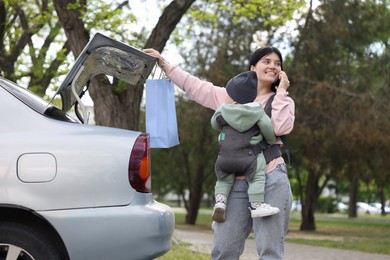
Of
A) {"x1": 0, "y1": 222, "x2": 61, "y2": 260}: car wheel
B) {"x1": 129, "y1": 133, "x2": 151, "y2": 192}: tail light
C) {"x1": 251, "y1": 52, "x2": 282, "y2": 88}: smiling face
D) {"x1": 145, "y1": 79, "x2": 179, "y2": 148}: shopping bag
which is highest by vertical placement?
{"x1": 251, "y1": 52, "x2": 282, "y2": 88}: smiling face

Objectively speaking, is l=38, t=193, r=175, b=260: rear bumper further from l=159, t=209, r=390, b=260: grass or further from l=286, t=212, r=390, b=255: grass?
l=286, t=212, r=390, b=255: grass

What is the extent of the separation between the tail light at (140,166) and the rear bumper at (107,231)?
14cm

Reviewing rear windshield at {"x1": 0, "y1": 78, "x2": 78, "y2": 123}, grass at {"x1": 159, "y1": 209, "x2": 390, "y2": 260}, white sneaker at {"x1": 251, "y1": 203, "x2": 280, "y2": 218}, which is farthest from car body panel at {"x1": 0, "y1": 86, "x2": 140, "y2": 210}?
grass at {"x1": 159, "y1": 209, "x2": 390, "y2": 260}

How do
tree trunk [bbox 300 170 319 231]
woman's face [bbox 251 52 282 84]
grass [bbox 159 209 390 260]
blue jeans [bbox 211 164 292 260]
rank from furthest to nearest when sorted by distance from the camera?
tree trunk [bbox 300 170 319 231] → grass [bbox 159 209 390 260] → woman's face [bbox 251 52 282 84] → blue jeans [bbox 211 164 292 260]

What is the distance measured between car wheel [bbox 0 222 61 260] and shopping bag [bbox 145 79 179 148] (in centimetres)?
102

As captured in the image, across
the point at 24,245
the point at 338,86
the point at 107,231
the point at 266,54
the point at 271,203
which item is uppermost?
the point at 338,86

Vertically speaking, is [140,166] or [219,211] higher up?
[140,166]

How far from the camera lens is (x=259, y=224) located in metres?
4.20

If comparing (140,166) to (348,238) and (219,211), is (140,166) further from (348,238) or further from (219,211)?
(348,238)

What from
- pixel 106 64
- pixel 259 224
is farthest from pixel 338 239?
pixel 259 224

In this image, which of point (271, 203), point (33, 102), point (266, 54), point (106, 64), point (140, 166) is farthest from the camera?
point (106, 64)

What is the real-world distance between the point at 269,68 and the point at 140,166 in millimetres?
1009

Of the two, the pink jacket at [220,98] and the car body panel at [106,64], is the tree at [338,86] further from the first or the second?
the pink jacket at [220,98]

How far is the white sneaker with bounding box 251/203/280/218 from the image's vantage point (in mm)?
4086
